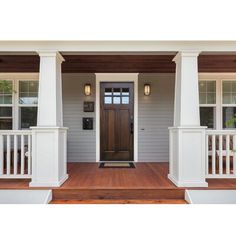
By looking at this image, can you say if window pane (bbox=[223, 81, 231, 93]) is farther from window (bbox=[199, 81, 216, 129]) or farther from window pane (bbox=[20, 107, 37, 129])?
window pane (bbox=[20, 107, 37, 129])

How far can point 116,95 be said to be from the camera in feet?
22.3

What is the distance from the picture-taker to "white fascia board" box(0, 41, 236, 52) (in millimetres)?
4305

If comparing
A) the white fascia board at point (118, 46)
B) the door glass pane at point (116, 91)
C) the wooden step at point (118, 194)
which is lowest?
the wooden step at point (118, 194)

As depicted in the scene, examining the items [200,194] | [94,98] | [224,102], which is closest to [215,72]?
[224,102]

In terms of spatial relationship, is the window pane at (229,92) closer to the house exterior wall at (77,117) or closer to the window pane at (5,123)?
the house exterior wall at (77,117)

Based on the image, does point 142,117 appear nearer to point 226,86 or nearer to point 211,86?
point 211,86

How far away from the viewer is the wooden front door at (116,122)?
6.80 meters

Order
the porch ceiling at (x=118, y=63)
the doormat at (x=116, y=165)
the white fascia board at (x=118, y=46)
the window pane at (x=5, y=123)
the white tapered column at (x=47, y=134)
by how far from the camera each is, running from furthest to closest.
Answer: the window pane at (x=5, y=123) < the doormat at (x=116, y=165) < the porch ceiling at (x=118, y=63) < the white fascia board at (x=118, y=46) < the white tapered column at (x=47, y=134)

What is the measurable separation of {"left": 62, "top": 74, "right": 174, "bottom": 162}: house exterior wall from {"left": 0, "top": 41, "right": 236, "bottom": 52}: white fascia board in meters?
2.49

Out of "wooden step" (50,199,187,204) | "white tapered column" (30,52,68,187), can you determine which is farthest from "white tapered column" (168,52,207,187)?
"white tapered column" (30,52,68,187)

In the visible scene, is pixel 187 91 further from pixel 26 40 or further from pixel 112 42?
pixel 26 40

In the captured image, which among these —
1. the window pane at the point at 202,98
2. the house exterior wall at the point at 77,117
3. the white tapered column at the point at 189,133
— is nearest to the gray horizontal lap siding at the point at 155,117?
the window pane at the point at 202,98

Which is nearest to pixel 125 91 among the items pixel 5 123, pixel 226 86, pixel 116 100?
pixel 116 100

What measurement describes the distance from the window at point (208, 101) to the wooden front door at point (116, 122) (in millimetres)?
1982
